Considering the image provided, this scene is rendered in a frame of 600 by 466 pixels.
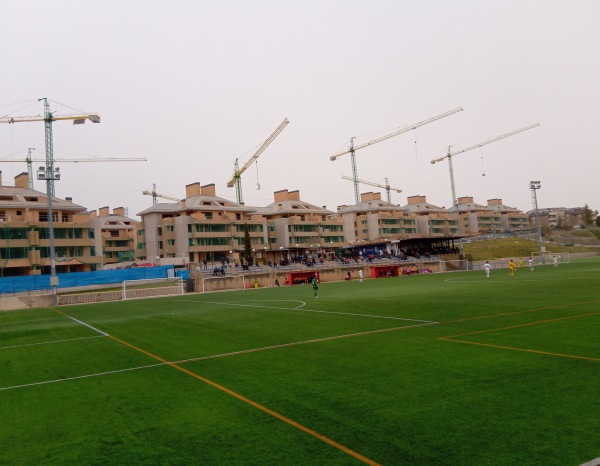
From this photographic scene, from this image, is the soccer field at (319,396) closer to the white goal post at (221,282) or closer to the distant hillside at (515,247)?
the white goal post at (221,282)

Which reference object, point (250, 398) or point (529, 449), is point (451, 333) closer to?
point (250, 398)

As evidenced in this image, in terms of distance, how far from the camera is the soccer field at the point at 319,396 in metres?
7.16

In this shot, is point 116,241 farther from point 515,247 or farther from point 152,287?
point 515,247

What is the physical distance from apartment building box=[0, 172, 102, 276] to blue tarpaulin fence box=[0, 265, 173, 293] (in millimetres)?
18816

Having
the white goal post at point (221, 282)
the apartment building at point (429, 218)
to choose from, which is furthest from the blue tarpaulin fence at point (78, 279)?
the apartment building at point (429, 218)

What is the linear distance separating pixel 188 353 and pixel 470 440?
439 inches

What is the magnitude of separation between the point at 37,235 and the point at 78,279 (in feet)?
71.5

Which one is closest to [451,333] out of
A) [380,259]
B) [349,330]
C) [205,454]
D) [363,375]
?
[349,330]

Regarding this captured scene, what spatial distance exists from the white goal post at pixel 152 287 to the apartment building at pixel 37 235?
19.9 meters

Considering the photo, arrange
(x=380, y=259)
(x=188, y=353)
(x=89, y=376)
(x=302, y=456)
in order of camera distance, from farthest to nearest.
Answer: (x=380, y=259) < (x=188, y=353) < (x=89, y=376) < (x=302, y=456)

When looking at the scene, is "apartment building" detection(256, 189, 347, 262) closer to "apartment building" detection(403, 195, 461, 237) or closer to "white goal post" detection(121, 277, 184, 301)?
"apartment building" detection(403, 195, 461, 237)

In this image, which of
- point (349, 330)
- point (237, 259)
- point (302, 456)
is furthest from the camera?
point (237, 259)

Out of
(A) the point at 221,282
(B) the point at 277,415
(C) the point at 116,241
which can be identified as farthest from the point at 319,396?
(C) the point at 116,241

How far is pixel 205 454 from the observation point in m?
7.25
